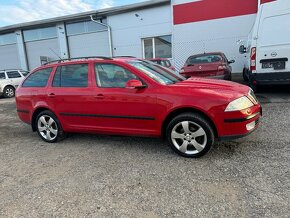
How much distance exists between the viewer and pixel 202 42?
13922 mm

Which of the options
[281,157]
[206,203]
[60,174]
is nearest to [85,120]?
[60,174]

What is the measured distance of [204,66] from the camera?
8539 millimetres

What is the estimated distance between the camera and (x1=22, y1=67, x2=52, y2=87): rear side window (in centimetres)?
487

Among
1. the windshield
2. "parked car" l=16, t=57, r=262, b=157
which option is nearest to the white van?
"parked car" l=16, t=57, r=262, b=157

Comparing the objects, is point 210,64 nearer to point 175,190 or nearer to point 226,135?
point 226,135

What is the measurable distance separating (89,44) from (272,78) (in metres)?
13.3

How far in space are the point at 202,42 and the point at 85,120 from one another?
11.2 metres

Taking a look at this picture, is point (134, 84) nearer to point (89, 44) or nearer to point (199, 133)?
point (199, 133)

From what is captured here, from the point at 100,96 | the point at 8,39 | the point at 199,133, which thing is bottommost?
the point at 199,133

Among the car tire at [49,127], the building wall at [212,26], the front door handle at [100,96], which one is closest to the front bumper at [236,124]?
the front door handle at [100,96]

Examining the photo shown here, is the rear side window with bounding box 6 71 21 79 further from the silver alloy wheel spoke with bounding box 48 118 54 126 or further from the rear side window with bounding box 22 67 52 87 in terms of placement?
the silver alloy wheel spoke with bounding box 48 118 54 126

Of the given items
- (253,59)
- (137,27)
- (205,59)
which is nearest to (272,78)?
(253,59)

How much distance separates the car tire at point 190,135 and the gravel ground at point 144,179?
5.9 inches

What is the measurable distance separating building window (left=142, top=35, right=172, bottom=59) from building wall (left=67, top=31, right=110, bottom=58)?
2.79 meters
